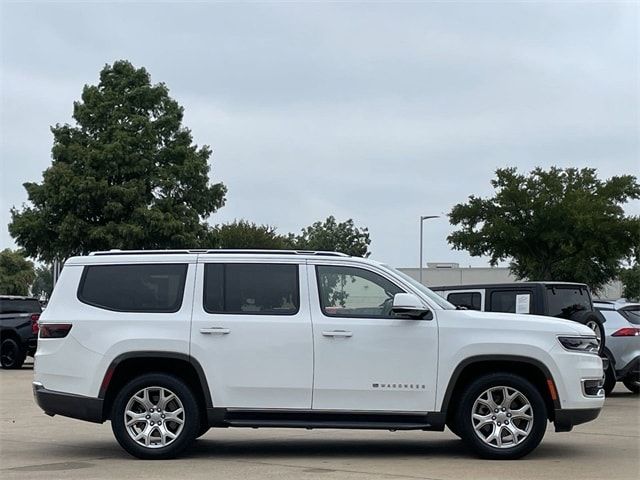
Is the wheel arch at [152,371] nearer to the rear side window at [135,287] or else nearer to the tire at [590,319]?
the rear side window at [135,287]

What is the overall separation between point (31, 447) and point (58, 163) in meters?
35.7

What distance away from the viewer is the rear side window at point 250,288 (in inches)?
415

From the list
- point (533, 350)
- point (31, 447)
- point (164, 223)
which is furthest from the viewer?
point (164, 223)

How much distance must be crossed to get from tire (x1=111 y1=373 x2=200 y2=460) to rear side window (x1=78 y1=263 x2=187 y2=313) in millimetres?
730

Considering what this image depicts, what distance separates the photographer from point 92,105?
46.8m

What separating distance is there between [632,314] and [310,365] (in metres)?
9.96

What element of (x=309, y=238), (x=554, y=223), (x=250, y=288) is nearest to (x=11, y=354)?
(x=250, y=288)

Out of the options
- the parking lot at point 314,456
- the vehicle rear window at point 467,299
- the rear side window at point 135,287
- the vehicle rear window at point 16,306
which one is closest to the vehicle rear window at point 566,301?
the vehicle rear window at point 467,299

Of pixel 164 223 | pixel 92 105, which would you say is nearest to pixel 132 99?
pixel 92 105

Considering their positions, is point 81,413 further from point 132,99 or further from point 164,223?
point 132,99

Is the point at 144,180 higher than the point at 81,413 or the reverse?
higher

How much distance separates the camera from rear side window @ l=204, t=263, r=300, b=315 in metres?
10.5

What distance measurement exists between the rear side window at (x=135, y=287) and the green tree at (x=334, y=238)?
66.2 m

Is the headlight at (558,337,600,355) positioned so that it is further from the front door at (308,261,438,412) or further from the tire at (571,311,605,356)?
the tire at (571,311,605,356)
